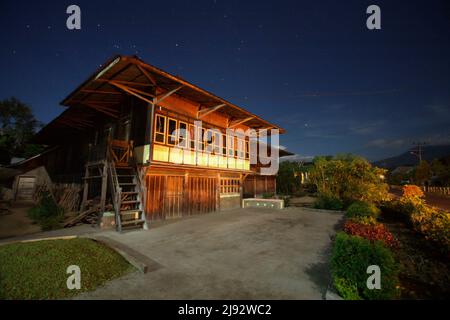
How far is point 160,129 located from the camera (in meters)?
10.8

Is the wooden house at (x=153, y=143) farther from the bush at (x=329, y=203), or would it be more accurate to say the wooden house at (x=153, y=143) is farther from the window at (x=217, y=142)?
the bush at (x=329, y=203)

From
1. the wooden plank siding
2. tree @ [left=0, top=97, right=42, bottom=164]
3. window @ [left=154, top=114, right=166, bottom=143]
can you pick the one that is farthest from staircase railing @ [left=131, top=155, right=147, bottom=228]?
tree @ [left=0, top=97, right=42, bottom=164]

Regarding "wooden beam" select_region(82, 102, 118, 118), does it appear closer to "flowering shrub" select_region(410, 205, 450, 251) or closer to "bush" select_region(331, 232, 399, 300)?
"bush" select_region(331, 232, 399, 300)

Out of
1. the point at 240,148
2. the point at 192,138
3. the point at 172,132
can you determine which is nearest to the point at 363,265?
the point at 172,132

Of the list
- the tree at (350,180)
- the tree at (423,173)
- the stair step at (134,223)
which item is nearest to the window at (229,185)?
the tree at (350,180)

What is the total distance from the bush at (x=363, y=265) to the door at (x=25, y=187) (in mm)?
27129

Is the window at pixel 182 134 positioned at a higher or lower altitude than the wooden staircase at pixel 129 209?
higher

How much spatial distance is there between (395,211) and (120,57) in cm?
1727

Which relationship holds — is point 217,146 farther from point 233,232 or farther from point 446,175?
point 446,175

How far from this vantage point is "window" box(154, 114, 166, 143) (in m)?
10.5

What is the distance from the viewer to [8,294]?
3.66 m

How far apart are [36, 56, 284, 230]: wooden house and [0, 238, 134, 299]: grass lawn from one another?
2.87 metres

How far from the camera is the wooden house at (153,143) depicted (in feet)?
31.5

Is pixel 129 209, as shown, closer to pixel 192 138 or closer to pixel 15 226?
pixel 192 138
